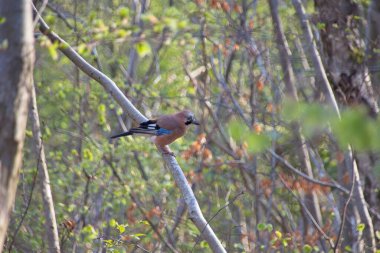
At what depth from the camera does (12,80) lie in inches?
101

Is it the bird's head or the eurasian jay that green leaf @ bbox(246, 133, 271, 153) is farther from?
the bird's head

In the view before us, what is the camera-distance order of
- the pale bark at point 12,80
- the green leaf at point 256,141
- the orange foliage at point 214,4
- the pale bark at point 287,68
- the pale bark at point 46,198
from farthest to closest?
the orange foliage at point 214,4 < the pale bark at point 287,68 < the pale bark at point 46,198 < the pale bark at point 12,80 < the green leaf at point 256,141

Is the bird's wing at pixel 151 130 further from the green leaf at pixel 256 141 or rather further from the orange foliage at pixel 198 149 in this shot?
the green leaf at pixel 256 141

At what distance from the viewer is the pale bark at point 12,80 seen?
256cm

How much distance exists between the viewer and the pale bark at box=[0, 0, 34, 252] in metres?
2.56

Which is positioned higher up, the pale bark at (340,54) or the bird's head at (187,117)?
the pale bark at (340,54)

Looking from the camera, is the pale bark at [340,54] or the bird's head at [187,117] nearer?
the pale bark at [340,54]

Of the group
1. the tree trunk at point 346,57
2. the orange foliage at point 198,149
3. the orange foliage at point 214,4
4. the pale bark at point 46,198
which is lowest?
the orange foliage at point 198,149

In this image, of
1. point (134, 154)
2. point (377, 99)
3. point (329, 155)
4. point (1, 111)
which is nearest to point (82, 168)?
point (134, 154)

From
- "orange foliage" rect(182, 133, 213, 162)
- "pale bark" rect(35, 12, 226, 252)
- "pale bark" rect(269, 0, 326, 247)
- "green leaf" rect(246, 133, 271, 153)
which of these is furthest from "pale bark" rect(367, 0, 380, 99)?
"green leaf" rect(246, 133, 271, 153)

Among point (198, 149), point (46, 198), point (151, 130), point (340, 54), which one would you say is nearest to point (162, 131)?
point (151, 130)

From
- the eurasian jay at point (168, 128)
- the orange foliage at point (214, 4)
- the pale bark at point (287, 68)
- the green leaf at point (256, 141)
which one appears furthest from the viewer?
the orange foliage at point (214, 4)

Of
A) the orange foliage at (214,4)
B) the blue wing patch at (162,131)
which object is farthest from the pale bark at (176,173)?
the orange foliage at (214,4)

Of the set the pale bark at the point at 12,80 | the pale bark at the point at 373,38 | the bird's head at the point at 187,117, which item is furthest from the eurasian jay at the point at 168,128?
the pale bark at the point at 12,80
